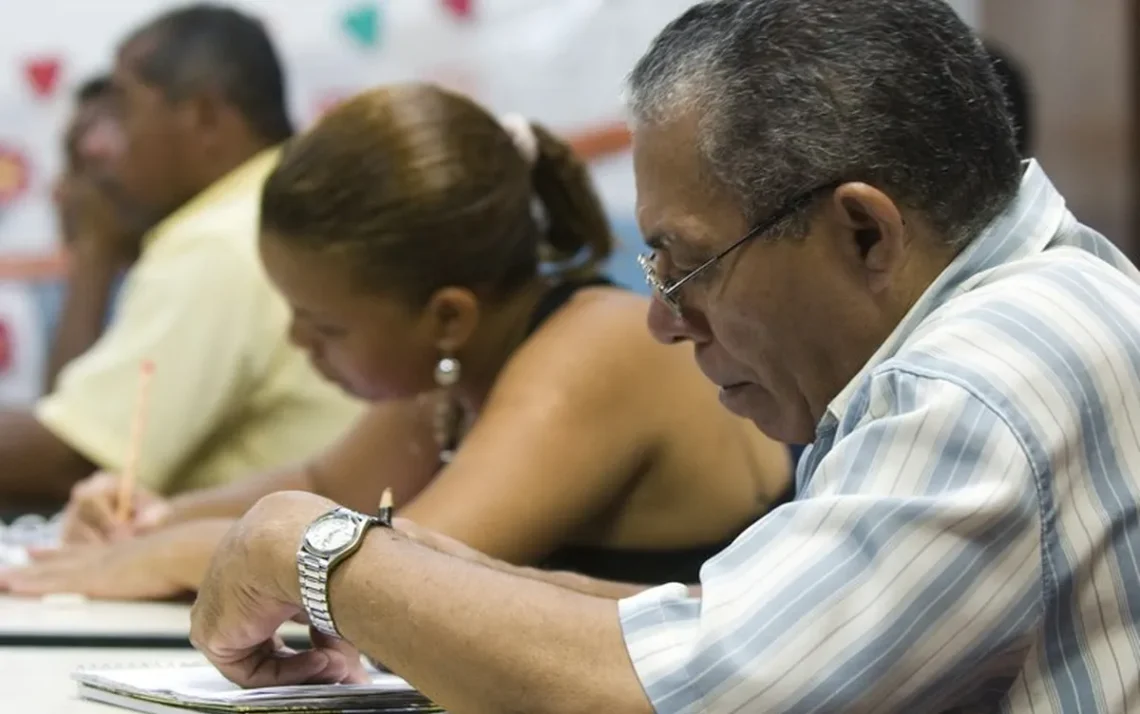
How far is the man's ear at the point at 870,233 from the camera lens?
96cm

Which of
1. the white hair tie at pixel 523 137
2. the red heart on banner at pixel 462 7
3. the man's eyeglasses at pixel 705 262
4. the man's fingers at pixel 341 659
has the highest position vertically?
the man's eyeglasses at pixel 705 262

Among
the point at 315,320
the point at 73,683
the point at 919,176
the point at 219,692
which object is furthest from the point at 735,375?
the point at 315,320

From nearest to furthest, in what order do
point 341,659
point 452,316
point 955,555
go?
point 955,555 → point 341,659 → point 452,316

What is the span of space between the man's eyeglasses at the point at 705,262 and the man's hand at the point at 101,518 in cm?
100

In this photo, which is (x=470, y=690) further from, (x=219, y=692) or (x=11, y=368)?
(x=11, y=368)

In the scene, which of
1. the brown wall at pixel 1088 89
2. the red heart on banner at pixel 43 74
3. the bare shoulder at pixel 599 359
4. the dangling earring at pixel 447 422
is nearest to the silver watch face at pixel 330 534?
the bare shoulder at pixel 599 359

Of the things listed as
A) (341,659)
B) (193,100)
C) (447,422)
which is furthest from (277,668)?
(193,100)

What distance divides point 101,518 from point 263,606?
3.07 feet

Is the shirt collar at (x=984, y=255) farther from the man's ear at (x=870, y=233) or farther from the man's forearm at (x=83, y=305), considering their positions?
the man's forearm at (x=83, y=305)

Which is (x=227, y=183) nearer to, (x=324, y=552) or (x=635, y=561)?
(x=635, y=561)

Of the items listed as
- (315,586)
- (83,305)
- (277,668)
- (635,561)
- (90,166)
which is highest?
(315,586)

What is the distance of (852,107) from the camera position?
96 cm

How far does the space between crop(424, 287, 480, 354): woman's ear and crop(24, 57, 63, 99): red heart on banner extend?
1.80 m

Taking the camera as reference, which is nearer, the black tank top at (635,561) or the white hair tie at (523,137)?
the black tank top at (635,561)
